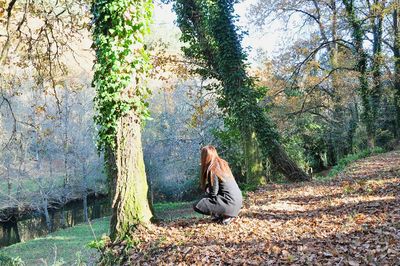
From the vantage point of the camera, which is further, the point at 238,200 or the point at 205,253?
the point at 238,200

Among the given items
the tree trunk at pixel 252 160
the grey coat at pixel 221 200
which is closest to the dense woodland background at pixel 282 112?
the tree trunk at pixel 252 160

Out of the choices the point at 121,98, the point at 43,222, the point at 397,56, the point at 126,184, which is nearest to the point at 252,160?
the point at 126,184

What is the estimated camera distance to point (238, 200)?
627 cm

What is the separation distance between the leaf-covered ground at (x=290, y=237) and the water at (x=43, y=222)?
23485 mm

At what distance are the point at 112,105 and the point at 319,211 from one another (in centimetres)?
436

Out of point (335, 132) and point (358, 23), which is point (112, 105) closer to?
point (358, 23)

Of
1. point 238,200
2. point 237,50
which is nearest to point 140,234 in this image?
point 238,200

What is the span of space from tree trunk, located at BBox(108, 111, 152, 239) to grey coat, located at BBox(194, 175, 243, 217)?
1.05 meters

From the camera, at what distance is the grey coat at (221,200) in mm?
6133

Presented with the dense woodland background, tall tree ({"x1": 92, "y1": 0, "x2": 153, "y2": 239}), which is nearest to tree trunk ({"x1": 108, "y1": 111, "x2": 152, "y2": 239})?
tall tree ({"x1": 92, "y1": 0, "x2": 153, "y2": 239})

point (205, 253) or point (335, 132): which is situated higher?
point (335, 132)

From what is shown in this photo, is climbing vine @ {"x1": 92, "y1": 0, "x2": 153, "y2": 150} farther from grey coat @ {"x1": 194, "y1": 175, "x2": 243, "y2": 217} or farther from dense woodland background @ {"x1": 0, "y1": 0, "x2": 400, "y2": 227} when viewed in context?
dense woodland background @ {"x1": 0, "y1": 0, "x2": 400, "y2": 227}

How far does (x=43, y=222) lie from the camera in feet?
98.8

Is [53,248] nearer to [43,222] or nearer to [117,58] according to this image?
[117,58]
